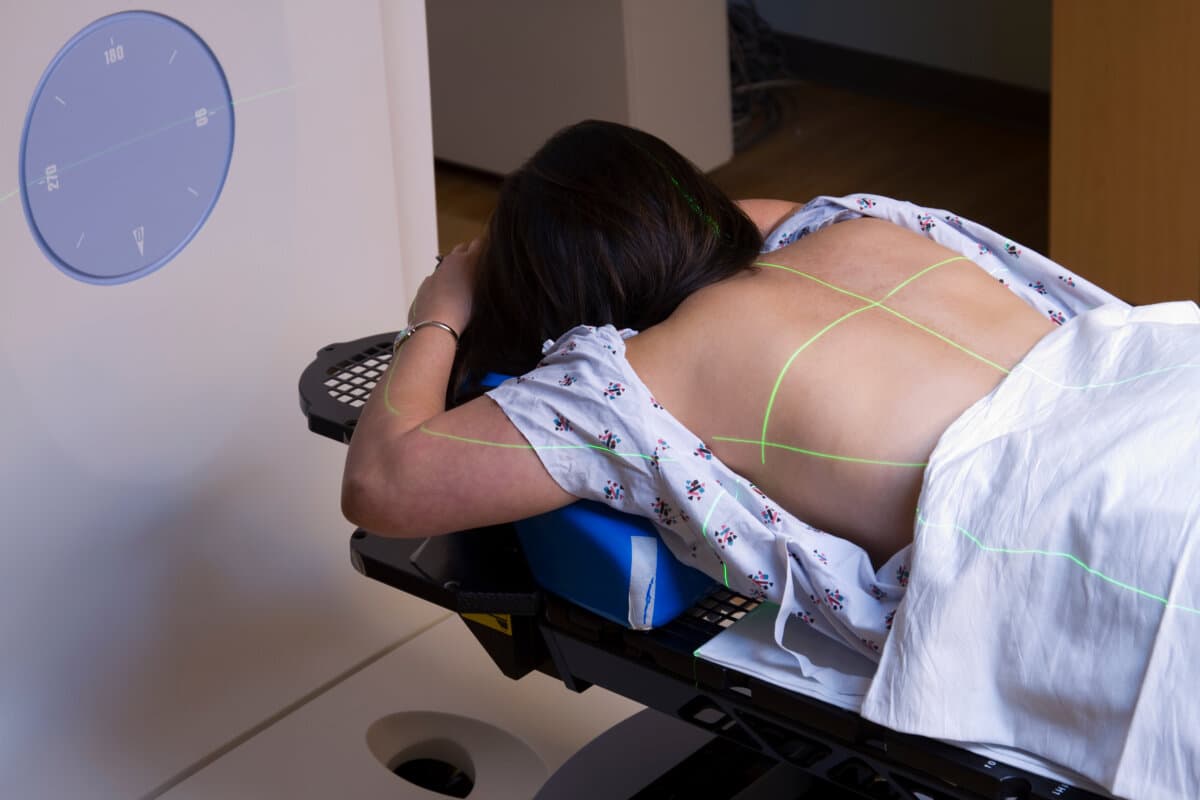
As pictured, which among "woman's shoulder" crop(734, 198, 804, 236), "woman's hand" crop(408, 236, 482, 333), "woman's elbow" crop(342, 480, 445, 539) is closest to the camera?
"woman's elbow" crop(342, 480, 445, 539)

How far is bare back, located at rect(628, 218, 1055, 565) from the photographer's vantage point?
3.33ft

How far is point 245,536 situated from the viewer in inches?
64.6

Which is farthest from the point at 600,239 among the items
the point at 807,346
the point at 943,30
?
the point at 943,30

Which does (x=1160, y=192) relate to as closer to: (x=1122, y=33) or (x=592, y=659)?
(x=1122, y=33)

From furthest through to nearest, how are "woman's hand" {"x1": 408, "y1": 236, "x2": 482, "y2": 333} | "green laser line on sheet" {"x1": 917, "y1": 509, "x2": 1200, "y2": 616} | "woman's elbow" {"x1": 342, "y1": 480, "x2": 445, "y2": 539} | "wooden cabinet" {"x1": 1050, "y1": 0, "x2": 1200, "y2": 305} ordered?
"wooden cabinet" {"x1": 1050, "y1": 0, "x2": 1200, "y2": 305}
"woman's hand" {"x1": 408, "y1": 236, "x2": 482, "y2": 333}
"woman's elbow" {"x1": 342, "y1": 480, "x2": 445, "y2": 539}
"green laser line on sheet" {"x1": 917, "y1": 509, "x2": 1200, "y2": 616}

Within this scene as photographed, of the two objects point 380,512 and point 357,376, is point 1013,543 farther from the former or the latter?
point 357,376

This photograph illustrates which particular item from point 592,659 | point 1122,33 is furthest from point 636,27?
point 592,659

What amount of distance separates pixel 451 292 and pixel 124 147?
0.38 meters

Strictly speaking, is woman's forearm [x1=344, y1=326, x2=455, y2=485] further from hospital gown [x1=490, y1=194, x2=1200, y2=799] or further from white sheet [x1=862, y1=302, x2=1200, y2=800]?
white sheet [x1=862, y1=302, x2=1200, y2=800]

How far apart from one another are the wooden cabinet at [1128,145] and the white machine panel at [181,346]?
42.7 inches

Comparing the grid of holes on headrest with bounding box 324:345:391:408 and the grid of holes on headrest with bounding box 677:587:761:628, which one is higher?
the grid of holes on headrest with bounding box 324:345:391:408

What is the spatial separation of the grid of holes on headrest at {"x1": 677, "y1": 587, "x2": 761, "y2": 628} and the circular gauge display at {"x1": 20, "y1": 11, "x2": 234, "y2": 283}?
2.19 feet

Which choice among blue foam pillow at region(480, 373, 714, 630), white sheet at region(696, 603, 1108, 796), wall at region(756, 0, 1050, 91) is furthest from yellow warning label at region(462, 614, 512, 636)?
wall at region(756, 0, 1050, 91)

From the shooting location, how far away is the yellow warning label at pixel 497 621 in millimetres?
1129
